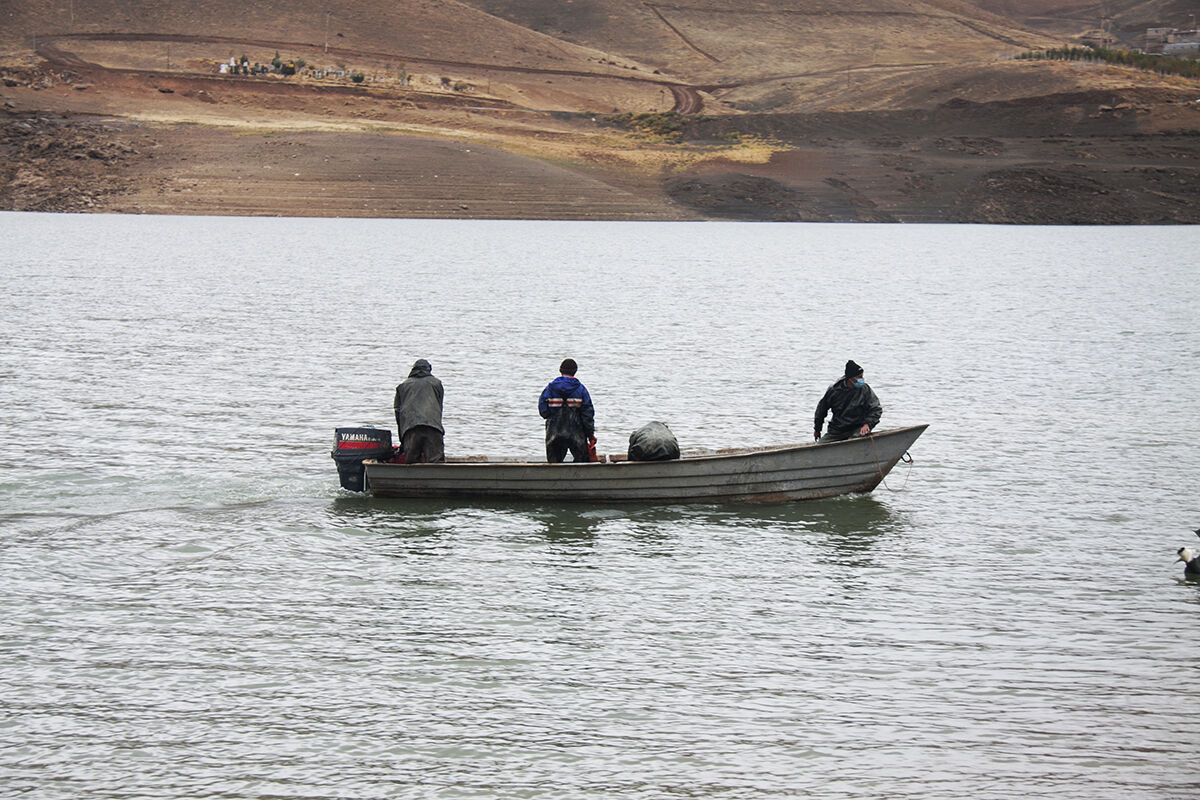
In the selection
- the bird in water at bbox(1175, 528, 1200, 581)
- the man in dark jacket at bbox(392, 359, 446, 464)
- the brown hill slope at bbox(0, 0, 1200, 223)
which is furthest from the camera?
the brown hill slope at bbox(0, 0, 1200, 223)

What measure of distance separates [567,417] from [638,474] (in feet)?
4.19

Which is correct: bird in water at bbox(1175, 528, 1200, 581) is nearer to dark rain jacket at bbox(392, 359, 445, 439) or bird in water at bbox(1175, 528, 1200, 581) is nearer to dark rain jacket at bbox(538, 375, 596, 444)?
dark rain jacket at bbox(538, 375, 596, 444)

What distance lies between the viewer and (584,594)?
49.1 feet

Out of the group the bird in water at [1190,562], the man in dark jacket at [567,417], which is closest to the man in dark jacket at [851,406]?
the man in dark jacket at [567,417]

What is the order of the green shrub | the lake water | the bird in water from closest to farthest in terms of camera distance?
1. the lake water
2. the bird in water
3. the green shrub

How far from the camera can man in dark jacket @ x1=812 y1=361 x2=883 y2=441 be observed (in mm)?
18938

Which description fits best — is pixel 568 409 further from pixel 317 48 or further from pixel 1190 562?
pixel 317 48

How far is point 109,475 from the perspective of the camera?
65.0 feet

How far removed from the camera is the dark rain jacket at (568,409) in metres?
18.4

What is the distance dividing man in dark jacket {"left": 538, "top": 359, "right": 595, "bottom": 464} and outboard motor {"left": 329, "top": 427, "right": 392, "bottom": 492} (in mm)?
2304

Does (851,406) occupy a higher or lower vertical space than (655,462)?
higher

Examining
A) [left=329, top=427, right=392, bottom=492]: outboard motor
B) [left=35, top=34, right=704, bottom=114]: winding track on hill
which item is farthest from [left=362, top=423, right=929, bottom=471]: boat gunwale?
[left=35, top=34, right=704, bottom=114]: winding track on hill

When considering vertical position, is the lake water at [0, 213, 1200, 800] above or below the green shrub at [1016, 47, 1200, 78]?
below

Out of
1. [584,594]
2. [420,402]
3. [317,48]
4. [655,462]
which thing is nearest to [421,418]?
[420,402]
